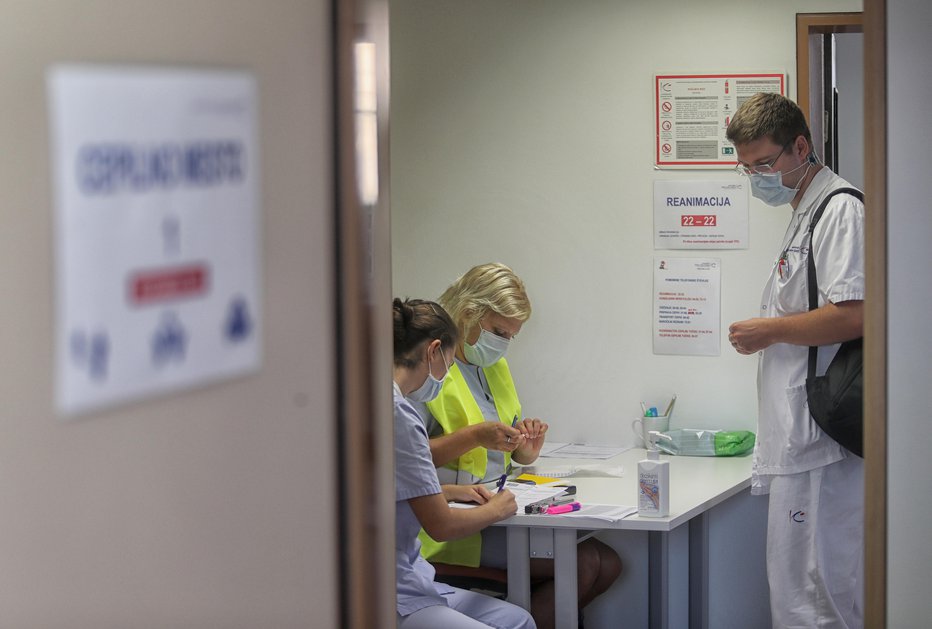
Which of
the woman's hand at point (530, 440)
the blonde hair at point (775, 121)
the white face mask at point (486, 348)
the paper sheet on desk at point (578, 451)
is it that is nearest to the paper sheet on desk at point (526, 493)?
the woman's hand at point (530, 440)

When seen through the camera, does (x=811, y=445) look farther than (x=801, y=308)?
No

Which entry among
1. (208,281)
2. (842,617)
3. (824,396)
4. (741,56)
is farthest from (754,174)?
(208,281)

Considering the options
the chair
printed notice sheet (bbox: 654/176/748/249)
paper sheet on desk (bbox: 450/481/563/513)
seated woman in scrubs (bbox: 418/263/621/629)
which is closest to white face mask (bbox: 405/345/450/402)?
seated woman in scrubs (bbox: 418/263/621/629)

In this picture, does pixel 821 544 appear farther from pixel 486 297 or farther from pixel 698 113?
pixel 698 113

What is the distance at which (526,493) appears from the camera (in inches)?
109

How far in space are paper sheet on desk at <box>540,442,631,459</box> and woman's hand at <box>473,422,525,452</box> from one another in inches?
Result: 23.0

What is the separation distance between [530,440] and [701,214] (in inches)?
40.8

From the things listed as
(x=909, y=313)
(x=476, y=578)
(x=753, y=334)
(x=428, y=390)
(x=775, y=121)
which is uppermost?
(x=775, y=121)

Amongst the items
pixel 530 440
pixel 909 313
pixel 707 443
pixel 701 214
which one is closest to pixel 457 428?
pixel 530 440

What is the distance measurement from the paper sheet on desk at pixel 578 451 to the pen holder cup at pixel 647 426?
0.25 ft

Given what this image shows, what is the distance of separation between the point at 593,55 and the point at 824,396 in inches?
64.8

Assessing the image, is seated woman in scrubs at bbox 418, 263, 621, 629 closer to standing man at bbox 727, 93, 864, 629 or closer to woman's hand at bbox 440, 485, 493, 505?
woman's hand at bbox 440, 485, 493, 505

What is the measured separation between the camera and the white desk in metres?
2.57

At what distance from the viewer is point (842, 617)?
246cm
